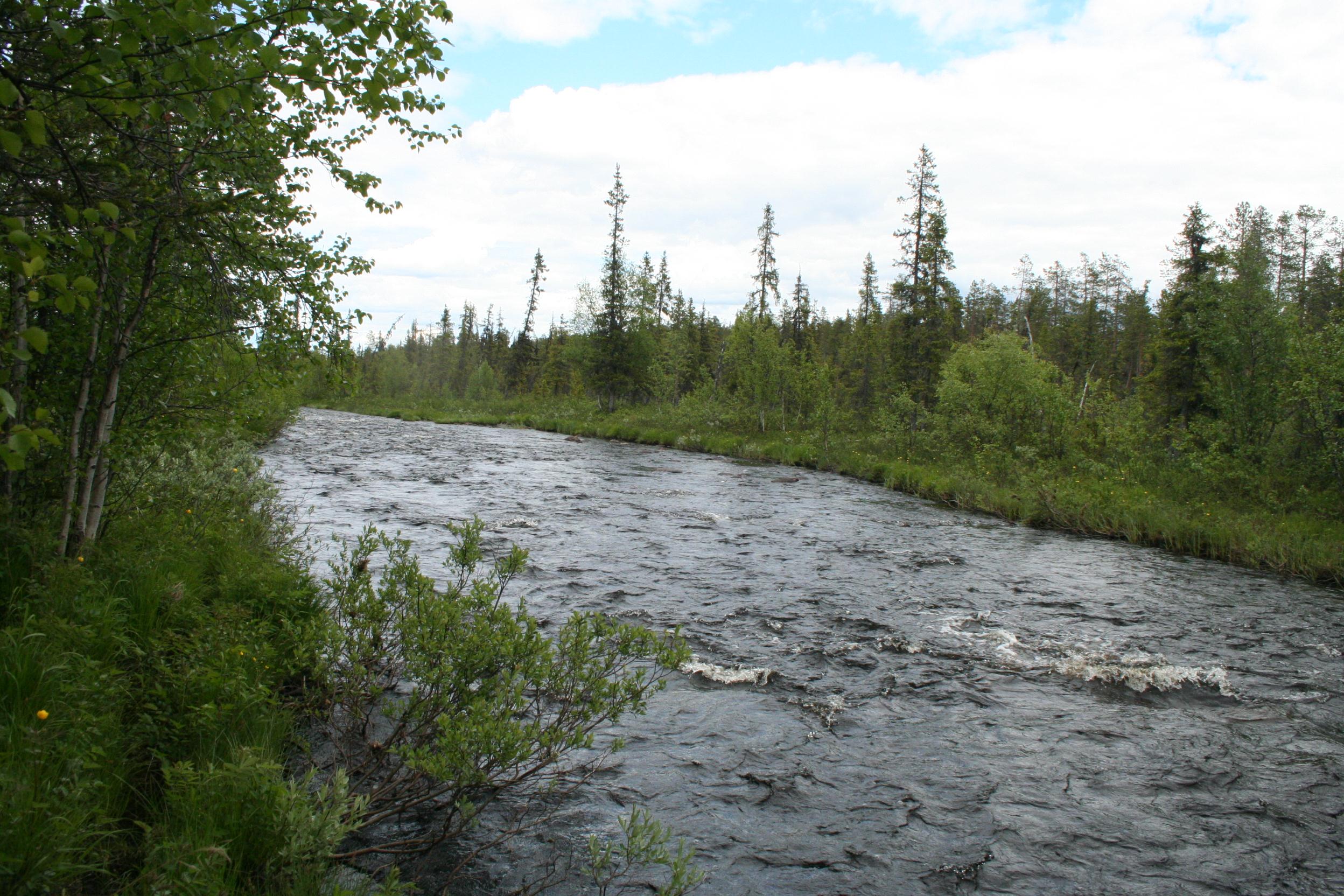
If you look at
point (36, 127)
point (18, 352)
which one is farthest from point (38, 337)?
point (36, 127)

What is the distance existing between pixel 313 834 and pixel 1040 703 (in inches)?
253

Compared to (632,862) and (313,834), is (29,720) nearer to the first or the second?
(313,834)

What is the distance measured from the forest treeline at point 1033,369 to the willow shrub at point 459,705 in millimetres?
2573

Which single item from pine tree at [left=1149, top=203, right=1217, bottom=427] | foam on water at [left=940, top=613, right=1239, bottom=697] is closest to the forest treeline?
pine tree at [left=1149, top=203, right=1217, bottom=427]

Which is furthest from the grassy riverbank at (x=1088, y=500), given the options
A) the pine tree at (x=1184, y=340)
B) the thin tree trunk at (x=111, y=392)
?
the thin tree trunk at (x=111, y=392)

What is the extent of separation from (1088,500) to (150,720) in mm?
18098

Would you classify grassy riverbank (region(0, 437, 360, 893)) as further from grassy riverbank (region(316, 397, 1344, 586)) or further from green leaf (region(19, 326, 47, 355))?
grassy riverbank (region(316, 397, 1344, 586))

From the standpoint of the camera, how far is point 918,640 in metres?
8.85

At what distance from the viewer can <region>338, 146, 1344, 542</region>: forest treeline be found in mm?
18125

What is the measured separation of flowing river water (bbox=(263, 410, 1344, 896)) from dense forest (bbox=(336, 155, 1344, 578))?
405cm

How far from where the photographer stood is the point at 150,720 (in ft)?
14.3

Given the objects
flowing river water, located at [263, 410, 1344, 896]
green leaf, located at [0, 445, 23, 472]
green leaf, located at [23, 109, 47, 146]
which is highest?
green leaf, located at [23, 109, 47, 146]

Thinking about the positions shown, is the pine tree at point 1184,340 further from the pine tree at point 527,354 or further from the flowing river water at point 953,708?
the pine tree at point 527,354

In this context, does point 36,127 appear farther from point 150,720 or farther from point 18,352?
point 150,720
